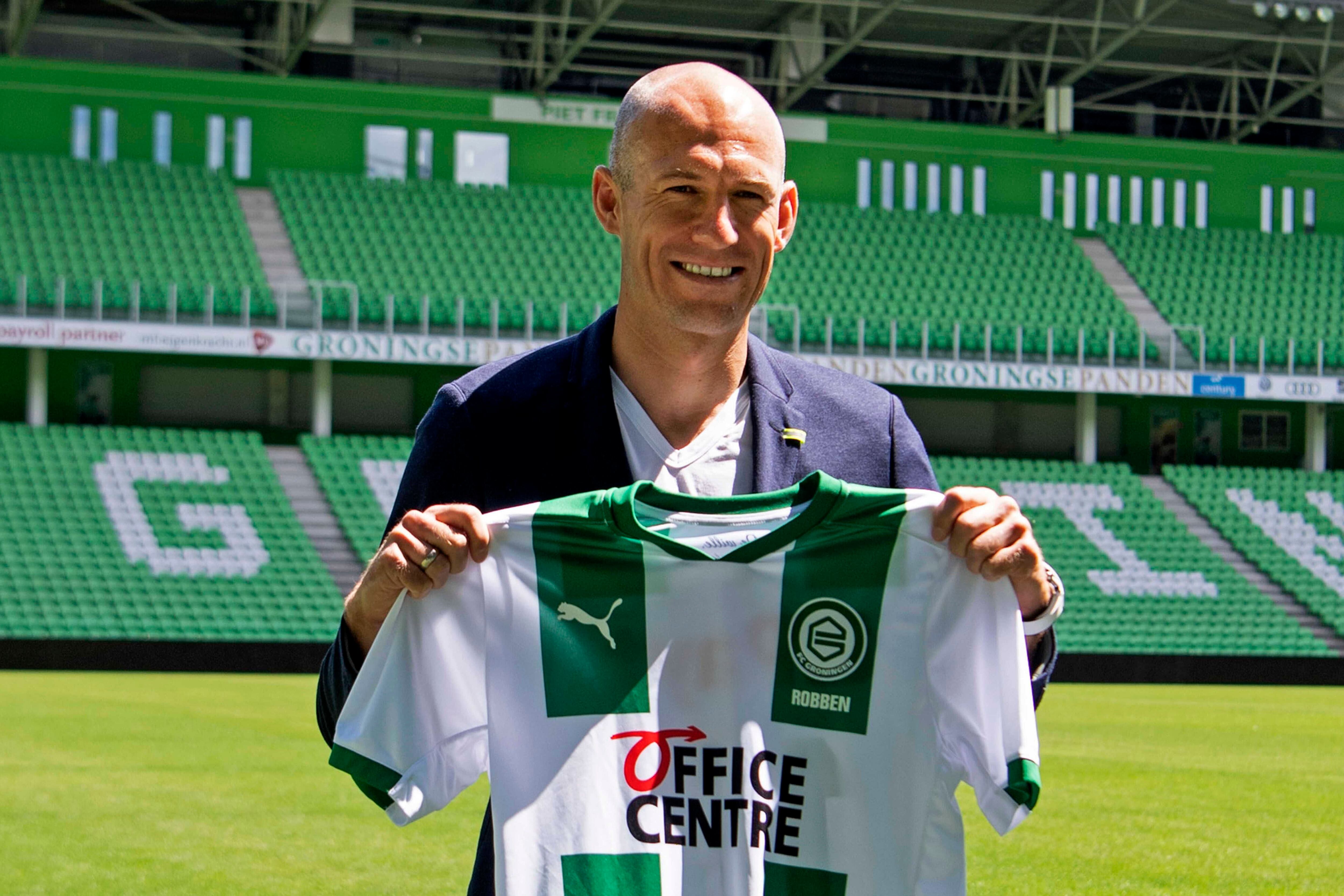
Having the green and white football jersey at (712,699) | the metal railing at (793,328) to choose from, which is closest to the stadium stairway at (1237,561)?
the metal railing at (793,328)

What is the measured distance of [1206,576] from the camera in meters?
25.5

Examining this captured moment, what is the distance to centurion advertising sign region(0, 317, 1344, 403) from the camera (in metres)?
23.8

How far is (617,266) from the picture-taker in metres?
26.5

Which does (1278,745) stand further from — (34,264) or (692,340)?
(34,264)

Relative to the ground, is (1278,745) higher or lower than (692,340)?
lower

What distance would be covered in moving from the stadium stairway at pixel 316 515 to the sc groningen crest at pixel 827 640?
19115 millimetres

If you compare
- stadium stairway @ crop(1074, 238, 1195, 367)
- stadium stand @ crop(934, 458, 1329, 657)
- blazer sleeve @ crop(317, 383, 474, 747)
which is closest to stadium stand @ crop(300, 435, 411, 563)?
stadium stand @ crop(934, 458, 1329, 657)

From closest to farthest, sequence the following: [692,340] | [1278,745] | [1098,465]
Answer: [692,340] < [1278,745] < [1098,465]

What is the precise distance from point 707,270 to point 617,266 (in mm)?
23871

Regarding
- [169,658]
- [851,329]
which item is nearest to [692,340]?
[169,658]

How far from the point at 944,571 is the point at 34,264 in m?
24.5

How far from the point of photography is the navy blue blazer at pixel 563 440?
9.46 ft

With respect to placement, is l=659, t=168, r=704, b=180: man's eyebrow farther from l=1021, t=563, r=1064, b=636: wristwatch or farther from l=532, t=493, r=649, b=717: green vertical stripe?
l=1021, t=563, r=1064, b=636: wristwatch

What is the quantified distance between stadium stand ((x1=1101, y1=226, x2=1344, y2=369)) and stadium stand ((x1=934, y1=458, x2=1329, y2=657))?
135 inches
